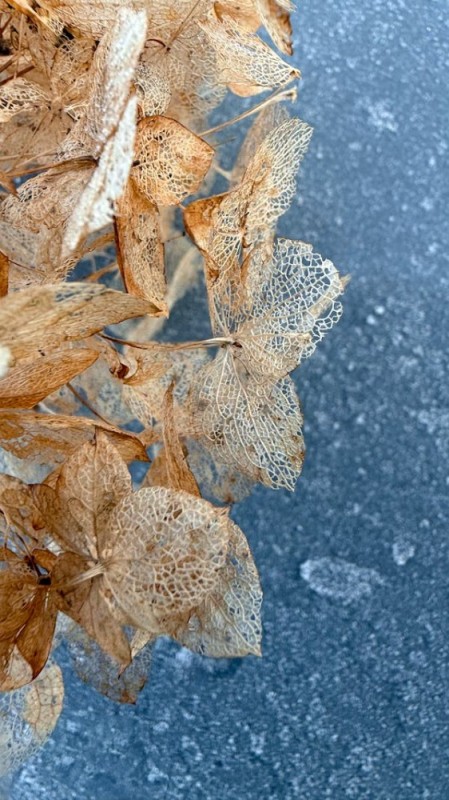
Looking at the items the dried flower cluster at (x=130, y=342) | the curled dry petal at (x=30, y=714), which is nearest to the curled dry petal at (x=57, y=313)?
the dried flower cluster at (x=130, y=342)

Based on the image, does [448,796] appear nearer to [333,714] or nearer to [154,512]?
[333,714]

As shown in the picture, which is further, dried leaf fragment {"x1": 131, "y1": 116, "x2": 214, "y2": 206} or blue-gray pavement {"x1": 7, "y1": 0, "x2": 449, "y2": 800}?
blue-gray pavement {"x1": 7, "y1": 0, "x2": 449, "y2": 800}

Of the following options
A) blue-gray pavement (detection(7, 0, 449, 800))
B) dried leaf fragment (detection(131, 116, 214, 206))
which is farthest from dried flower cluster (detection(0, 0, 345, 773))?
blue-gray pavement (detection(7, 0, 449, 800))

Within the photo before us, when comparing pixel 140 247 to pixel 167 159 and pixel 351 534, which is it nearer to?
pixel 167 159

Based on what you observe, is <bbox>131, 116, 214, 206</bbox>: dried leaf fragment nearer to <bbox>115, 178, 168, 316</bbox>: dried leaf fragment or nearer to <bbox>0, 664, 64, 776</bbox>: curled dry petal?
<bbox>115, 178, 168, 316</bbox>: dried leaf fragment

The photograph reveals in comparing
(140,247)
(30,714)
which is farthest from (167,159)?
(30,714)

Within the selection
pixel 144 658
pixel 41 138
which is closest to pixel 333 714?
pixel 144 658

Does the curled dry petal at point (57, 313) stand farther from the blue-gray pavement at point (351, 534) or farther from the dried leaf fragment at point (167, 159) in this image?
the blue-gray pavement at point (351, 534)
